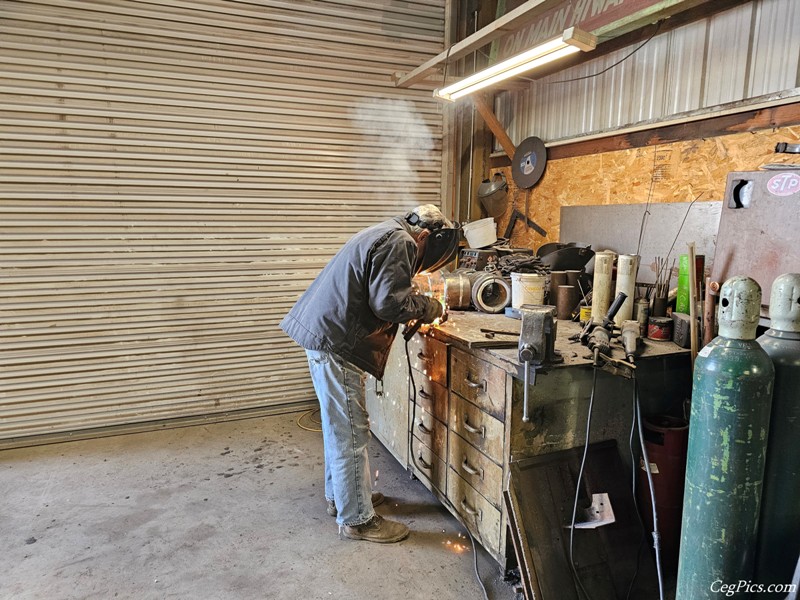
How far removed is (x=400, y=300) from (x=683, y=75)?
7.94 ft

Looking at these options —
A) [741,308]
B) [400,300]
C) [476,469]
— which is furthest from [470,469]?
[741,308]

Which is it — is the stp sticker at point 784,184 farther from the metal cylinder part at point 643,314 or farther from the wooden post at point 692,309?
the metal cylinder part at point 643,314

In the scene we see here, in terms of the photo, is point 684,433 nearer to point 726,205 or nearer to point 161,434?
point 726,205

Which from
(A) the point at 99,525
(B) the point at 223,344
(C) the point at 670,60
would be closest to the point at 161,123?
(B) the point at 223,344

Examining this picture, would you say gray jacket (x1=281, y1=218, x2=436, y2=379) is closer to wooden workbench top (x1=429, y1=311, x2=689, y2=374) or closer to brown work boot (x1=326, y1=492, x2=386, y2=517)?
wooden workbench top (x1=429, y1=311, x2=689, y2=374)

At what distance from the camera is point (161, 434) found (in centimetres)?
418

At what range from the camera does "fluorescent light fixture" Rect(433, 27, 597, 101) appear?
256cm

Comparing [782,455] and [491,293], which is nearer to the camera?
[782,455]

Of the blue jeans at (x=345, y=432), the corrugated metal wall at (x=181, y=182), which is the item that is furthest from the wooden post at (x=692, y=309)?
the corrugated metal wall at (x=181, y=182)

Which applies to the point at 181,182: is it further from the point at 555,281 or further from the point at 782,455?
the point at 782,455

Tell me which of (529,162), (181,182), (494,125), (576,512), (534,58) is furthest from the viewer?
(494,125)

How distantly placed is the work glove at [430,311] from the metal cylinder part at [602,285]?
0.90m

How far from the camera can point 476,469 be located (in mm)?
2521

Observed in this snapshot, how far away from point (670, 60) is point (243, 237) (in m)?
3.51
